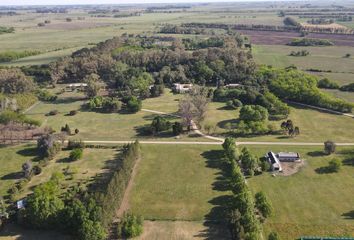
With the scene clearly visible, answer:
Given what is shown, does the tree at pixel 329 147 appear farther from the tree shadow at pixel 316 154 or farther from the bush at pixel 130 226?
the bush at pixel 130 226

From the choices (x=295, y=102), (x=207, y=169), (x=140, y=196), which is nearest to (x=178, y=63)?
(x=295, y=102)

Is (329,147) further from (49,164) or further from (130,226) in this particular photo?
(49,164)

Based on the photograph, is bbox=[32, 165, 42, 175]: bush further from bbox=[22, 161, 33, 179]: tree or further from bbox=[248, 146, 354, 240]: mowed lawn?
bbox=[248, 146, 354, 240]: mowed lawn

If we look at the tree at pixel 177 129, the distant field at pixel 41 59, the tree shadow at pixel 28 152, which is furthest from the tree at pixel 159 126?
the distant field at pixel 41 59

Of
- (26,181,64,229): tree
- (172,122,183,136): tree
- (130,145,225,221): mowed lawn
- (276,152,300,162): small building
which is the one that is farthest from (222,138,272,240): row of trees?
(26,181,64,229): tree

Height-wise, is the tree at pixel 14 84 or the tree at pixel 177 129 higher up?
the tree at pixel 14 84

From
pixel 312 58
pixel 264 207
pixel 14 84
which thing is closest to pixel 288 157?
pixel 264 207
